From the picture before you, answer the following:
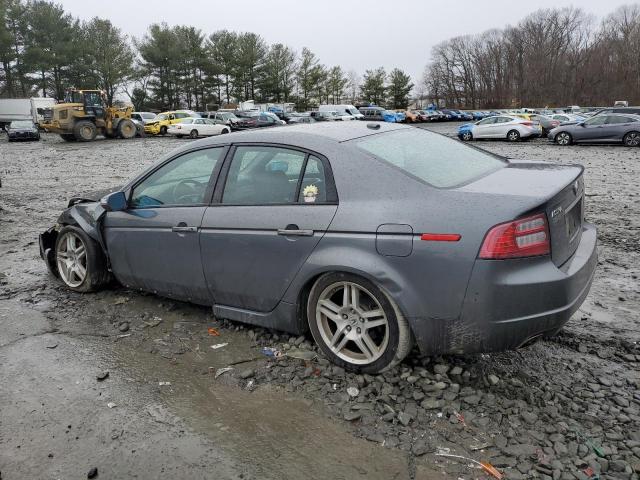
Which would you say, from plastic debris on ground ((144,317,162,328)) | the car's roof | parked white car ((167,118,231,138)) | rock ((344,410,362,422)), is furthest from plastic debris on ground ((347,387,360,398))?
parked white car ((167,118,231,138))

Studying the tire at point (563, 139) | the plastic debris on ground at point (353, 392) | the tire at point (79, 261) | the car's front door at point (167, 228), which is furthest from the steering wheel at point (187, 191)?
the tire at point (563, 139)

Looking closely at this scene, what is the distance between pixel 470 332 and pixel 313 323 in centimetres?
104

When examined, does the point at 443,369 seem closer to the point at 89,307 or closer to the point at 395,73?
the point at 89,307

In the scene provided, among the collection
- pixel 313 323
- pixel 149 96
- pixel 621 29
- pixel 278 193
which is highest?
pixel 621 29

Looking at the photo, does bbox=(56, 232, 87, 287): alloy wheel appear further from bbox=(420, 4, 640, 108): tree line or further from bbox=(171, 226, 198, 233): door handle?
bbox=(420, 4, 640, 108): tree line

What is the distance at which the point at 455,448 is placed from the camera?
8.79ft

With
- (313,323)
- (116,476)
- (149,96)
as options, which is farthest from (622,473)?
(149,96)

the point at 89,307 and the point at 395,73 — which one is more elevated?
the point at 395,73

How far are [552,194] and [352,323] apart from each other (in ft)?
4.60

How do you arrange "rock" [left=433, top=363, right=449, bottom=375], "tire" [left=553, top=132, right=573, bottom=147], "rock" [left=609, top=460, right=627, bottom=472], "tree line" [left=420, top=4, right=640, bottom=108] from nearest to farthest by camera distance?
"rock" [left=609, top=460, right=627, bottom=472] < "rock" [left=433, top=363, right=449, bottom=375] < "tire" [left=553, top=132, right=573, bottom=147] < "tree line" [left=420, top=4, right=640, bottom=108]

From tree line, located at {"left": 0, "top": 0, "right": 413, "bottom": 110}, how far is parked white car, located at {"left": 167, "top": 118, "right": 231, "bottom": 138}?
35.9m

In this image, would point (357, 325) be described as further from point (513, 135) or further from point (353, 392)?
point (513, 135)

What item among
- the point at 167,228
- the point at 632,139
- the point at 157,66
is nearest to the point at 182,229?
the point at 167,228

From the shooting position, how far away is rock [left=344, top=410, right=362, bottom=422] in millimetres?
2955
